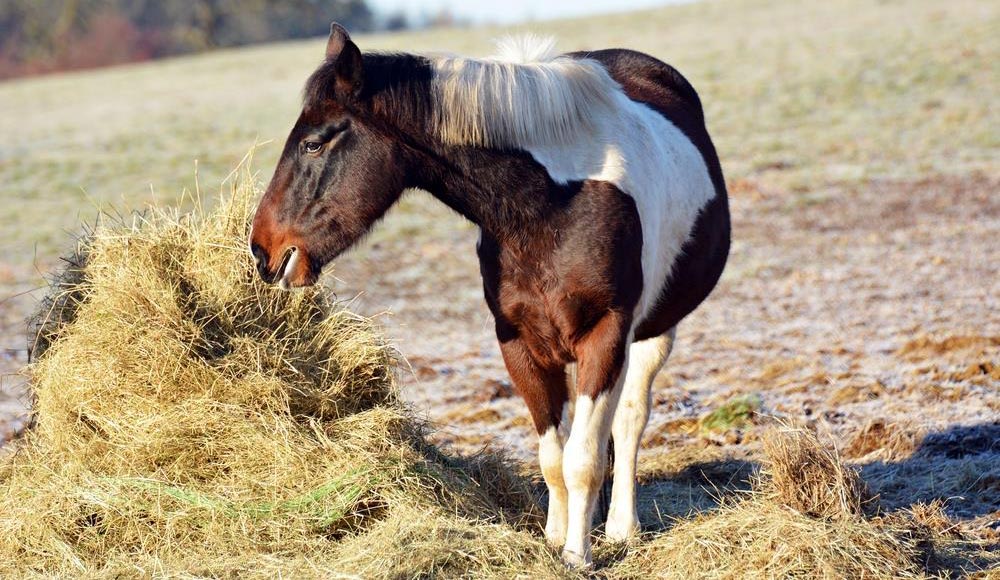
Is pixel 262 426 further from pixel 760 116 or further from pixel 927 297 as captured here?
pixel 760 116

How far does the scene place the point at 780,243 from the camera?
11430 mm

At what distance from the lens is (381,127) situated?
12.5 feet

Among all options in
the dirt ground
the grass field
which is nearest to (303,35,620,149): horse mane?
the dirt ground

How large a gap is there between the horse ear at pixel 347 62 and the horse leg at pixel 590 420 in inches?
49.7

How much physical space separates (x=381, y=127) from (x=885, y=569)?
235 cm

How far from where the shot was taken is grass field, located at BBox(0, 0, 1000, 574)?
544cm

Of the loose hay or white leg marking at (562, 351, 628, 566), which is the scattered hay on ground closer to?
the loose hay

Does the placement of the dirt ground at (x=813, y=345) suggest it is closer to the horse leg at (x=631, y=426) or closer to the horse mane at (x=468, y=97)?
the horse leg at (x=631, y=426)

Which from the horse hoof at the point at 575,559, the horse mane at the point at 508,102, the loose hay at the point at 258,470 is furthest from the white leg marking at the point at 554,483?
the horse mane at the point at 508,102

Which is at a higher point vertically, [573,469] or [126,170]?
[573,469]

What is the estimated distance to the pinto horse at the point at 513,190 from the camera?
3.80 meters

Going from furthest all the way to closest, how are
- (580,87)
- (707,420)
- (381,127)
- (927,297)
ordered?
1. (927,297)
2. (707,420)
3. (580,87)
4. (381,127)

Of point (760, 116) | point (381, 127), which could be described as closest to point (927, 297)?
point (381, 127)

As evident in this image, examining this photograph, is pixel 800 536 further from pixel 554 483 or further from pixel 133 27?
pixel 133 27
